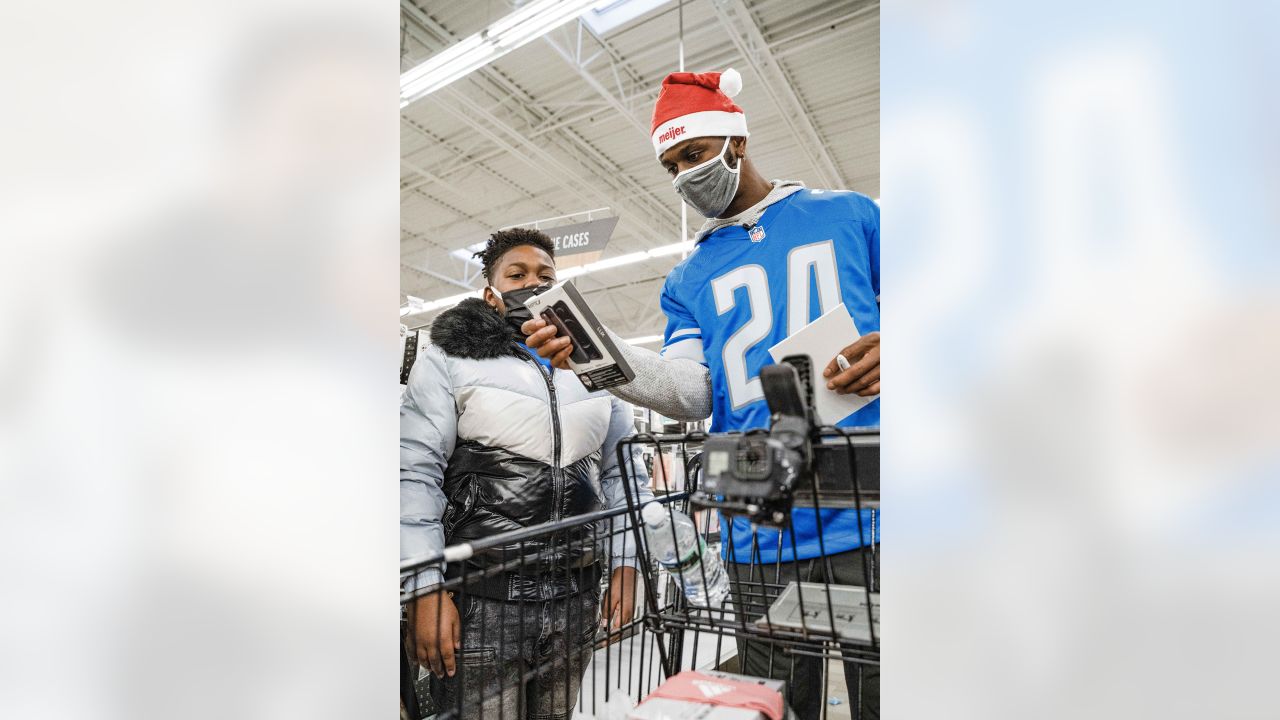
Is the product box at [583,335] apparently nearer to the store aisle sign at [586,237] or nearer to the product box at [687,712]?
the product box at [687,712]

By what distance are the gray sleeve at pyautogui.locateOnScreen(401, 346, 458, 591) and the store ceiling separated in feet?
17.7

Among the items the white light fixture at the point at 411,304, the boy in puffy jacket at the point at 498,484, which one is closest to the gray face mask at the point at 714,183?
the boy in puffy jacket at the point at 498,484

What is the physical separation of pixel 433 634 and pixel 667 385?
79cm

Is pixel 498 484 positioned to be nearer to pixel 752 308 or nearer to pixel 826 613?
pixel 752 308

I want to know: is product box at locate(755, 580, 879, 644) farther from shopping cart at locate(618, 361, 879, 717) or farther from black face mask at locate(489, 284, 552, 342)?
black face mask at locate(489, 284, 552, 342)

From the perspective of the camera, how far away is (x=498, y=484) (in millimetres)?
1563

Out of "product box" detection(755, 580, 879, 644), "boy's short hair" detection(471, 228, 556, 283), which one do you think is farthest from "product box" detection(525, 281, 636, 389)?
"boy's short hair" detection(471, 228, 556, 283)
